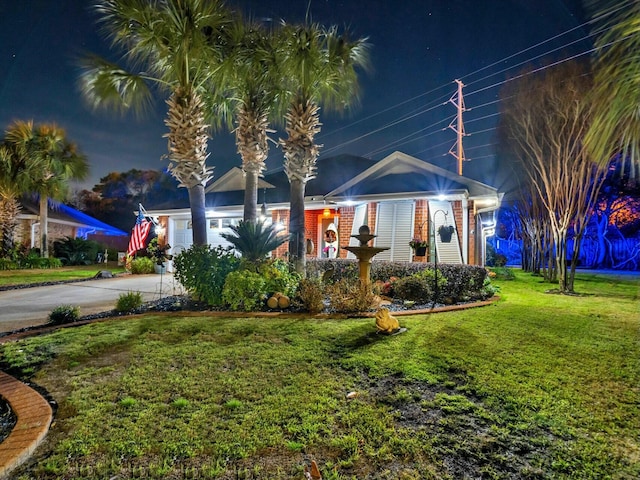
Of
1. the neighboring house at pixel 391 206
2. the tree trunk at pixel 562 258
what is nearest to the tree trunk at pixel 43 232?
the neighboring house at pixel 391 206

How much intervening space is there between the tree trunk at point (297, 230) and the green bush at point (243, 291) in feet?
7.24

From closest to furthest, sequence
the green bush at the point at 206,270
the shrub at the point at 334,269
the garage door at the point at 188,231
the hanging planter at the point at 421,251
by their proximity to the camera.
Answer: the green bush at the point at 206,270 < the shrub at the point at 334,269 < the hanging planter at the point at 421,251 < the garage door at the point at 188,231

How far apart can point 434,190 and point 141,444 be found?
11853 millimetres

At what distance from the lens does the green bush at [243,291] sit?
24.2 feet

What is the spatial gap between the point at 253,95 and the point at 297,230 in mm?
4529

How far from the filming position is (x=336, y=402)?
327 cm

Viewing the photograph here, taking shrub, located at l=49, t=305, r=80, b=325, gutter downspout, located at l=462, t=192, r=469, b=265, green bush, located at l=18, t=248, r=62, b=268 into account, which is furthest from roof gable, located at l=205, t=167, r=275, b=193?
shrub, located at l=49, t=305, r=80, b=325

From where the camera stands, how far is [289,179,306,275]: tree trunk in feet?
32.6

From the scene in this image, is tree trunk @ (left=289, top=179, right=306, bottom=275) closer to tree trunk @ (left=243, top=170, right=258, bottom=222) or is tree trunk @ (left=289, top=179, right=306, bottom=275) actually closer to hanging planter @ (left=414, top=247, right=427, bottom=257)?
tree trunk @ (left=243, top=170, right=258, bottom=222)

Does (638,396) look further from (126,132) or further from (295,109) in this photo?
(126,132)

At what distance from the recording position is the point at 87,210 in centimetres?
4034

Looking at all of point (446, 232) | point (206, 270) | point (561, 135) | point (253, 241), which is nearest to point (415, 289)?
point (253, 241)

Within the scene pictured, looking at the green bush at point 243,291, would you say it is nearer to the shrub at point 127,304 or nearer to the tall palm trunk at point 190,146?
the shrub at point 127,304

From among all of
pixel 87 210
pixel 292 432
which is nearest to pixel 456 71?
pixel 292 432
